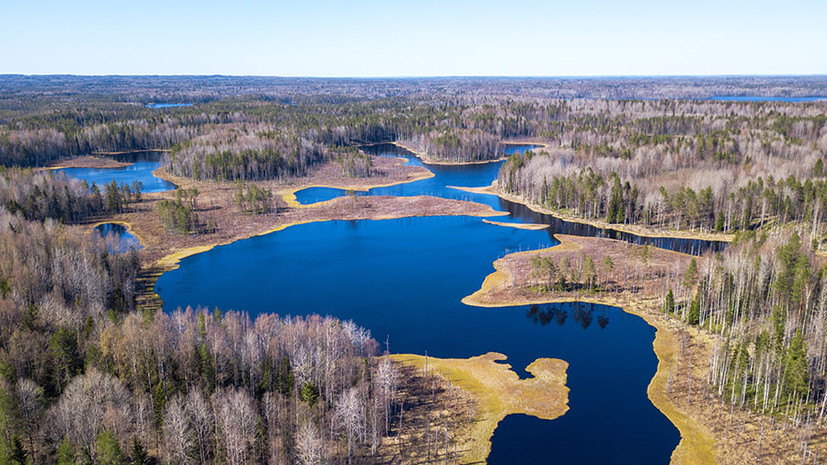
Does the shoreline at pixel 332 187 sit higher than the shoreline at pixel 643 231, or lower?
higher

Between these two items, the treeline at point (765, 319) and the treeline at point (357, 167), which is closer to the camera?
the treeline at point (765, 319)

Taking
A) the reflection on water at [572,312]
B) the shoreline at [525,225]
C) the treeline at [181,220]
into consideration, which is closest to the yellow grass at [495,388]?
the reflection on water at [572,312]

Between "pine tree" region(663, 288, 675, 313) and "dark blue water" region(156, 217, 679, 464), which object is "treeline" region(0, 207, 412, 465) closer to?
"dark blue water" region(156, 217, 679, 464)

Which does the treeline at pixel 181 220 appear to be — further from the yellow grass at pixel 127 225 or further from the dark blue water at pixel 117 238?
the dark blue water at pixel 117 238

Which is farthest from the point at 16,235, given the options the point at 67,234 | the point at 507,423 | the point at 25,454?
the point at 507,423

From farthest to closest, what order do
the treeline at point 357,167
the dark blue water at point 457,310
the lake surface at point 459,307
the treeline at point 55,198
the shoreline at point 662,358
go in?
the treeline at point 357,167, the treeline at point 55,198, the lake surface at point 459,307, the dark blue water at point 457,310, the shoreline at point 662,358

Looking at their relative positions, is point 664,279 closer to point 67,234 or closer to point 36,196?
point 67,234

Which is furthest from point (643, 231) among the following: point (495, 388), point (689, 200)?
point (495, 388)
